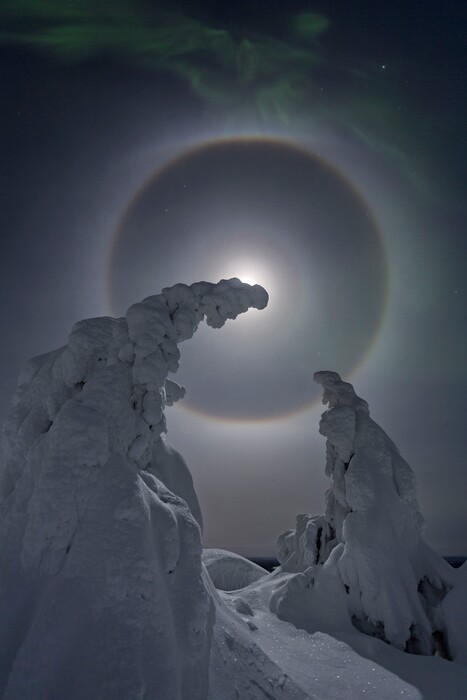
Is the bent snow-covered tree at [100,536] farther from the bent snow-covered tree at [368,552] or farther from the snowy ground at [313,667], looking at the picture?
the bent snow-covered tree at [368,552]

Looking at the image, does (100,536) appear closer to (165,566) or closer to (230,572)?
(165,566)

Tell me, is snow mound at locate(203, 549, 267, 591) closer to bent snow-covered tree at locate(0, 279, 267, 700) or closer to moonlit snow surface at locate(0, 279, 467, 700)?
moonlit snow surface at locate(0, 279, 467, 700)

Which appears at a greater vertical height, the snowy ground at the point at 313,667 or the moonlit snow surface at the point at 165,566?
the moonlit snow surface at the point at 165,566

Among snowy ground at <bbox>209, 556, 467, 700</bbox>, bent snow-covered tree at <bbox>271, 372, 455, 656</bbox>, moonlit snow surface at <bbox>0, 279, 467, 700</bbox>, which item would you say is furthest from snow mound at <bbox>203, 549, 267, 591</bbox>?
snowy ground at <bbox>209, 556, 467, 700</bbox>

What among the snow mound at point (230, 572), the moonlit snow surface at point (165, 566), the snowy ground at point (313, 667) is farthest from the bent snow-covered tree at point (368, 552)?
the snow mound at point (230, 572)

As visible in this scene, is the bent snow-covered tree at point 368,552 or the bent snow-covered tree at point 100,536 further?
the bent snow-covered tree at point 368,552

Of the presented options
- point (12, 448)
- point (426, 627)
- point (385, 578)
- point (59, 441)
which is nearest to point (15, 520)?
point (59, 441)

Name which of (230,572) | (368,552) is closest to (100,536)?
(368,552)

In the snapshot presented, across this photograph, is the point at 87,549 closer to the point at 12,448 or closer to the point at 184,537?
the point at 184,537
